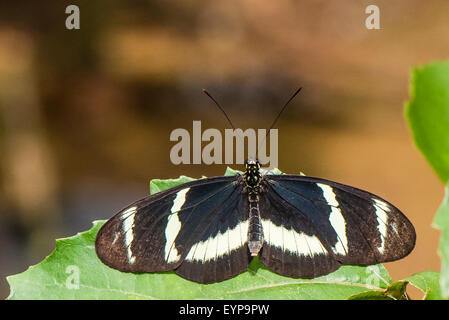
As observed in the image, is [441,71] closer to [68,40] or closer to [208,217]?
[208,217]

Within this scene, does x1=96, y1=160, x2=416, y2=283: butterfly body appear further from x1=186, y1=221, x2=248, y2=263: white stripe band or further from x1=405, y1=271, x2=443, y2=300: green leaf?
x1=405, y1=271, x2=443, y2=300: green leaf

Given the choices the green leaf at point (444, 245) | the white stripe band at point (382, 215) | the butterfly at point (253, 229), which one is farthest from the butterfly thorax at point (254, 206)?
the green leaf at point (444, 245)

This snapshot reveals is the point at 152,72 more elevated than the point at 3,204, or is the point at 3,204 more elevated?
the point at 152,72

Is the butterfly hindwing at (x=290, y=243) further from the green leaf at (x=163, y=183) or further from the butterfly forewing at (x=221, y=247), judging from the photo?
the green leaf at (x=163, y=183)
